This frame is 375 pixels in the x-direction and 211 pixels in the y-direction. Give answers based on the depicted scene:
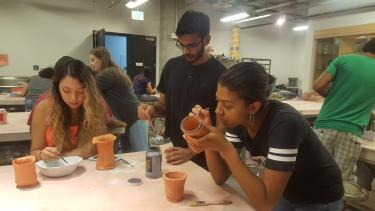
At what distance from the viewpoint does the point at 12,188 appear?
1.27 meters

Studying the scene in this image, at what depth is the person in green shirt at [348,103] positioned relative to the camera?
235cm

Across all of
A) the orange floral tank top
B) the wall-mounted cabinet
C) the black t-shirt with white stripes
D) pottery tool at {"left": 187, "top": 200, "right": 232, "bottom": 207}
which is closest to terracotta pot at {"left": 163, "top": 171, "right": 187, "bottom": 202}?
pottery tool at {"left": 187, "top": 200, "right": 232, "bottom": 207}

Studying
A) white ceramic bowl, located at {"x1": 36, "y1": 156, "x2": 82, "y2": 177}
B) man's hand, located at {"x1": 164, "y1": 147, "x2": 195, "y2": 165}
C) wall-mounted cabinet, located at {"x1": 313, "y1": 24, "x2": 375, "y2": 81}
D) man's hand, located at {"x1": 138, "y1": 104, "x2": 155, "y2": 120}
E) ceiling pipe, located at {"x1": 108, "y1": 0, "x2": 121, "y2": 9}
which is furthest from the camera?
ceiling pipe, located at {"x1": 108, "y1": 0, "x2": 121, "y2": 9}

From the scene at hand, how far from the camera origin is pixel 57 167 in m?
1.37

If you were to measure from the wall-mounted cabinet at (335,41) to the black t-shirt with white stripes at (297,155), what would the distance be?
521 centimetres

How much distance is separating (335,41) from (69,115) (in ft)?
21.6

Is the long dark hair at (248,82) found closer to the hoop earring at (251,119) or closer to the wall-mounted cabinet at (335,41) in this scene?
the hoop earring at (251,119)

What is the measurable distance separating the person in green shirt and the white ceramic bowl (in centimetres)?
204

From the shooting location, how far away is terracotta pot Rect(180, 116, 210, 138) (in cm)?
111

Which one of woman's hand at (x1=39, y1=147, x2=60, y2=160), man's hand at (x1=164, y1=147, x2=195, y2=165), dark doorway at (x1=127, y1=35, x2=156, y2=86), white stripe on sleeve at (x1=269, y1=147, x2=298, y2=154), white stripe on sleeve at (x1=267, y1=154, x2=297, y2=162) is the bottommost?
man's hand at (x1=164, y1=147, x2=195, y2=165)

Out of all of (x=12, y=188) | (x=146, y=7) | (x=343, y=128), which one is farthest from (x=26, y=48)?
(x=343, y=128)

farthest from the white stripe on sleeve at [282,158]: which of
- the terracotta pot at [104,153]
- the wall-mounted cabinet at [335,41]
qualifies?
the wall-mounted cabinet at [335,41]

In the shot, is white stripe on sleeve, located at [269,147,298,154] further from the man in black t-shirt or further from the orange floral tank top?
the orange floral tank top

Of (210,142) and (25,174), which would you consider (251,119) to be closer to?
(210,142)
